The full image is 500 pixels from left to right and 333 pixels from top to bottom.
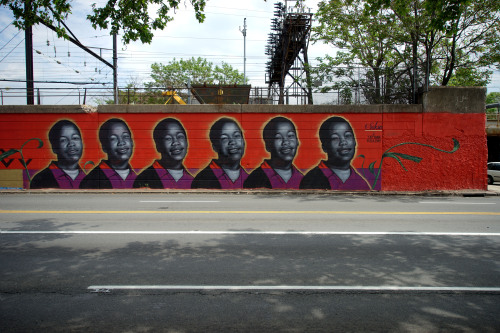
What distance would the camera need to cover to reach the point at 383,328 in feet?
11.6

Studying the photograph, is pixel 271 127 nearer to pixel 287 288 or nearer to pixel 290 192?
pixel 290 192

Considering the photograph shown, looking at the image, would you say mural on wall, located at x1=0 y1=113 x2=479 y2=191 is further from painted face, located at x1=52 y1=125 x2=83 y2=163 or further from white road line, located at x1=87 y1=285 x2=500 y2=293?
white road line, located at x1=87 y1=285 x2=500 y2=293

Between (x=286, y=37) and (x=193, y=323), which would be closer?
(x=193, y=323)

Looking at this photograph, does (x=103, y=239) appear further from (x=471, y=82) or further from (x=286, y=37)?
(x=286, y=37)

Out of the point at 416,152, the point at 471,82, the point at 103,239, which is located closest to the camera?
the point at 103,239

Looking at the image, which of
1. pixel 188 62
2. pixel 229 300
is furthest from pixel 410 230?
pixel 188 62

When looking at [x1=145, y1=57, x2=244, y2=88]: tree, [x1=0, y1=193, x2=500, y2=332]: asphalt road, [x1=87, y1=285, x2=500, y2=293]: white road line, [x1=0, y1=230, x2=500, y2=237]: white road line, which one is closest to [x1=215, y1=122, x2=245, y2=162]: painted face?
[x1=0, y1=193, x2=500, y2=332]: asphalt road

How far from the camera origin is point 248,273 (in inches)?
199

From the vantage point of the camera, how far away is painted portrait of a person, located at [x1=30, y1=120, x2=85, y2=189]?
1584cm

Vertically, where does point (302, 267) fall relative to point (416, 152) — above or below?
below

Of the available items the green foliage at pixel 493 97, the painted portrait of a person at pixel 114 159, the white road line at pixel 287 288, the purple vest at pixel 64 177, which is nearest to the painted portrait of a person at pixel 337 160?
the painted portrait of a person at pixel 114 159

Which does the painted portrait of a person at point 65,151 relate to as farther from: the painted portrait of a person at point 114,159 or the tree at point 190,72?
the tree at point 190,72

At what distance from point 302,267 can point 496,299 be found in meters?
2.47

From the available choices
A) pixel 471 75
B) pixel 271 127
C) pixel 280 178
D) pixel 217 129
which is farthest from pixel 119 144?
pixel 471 75
